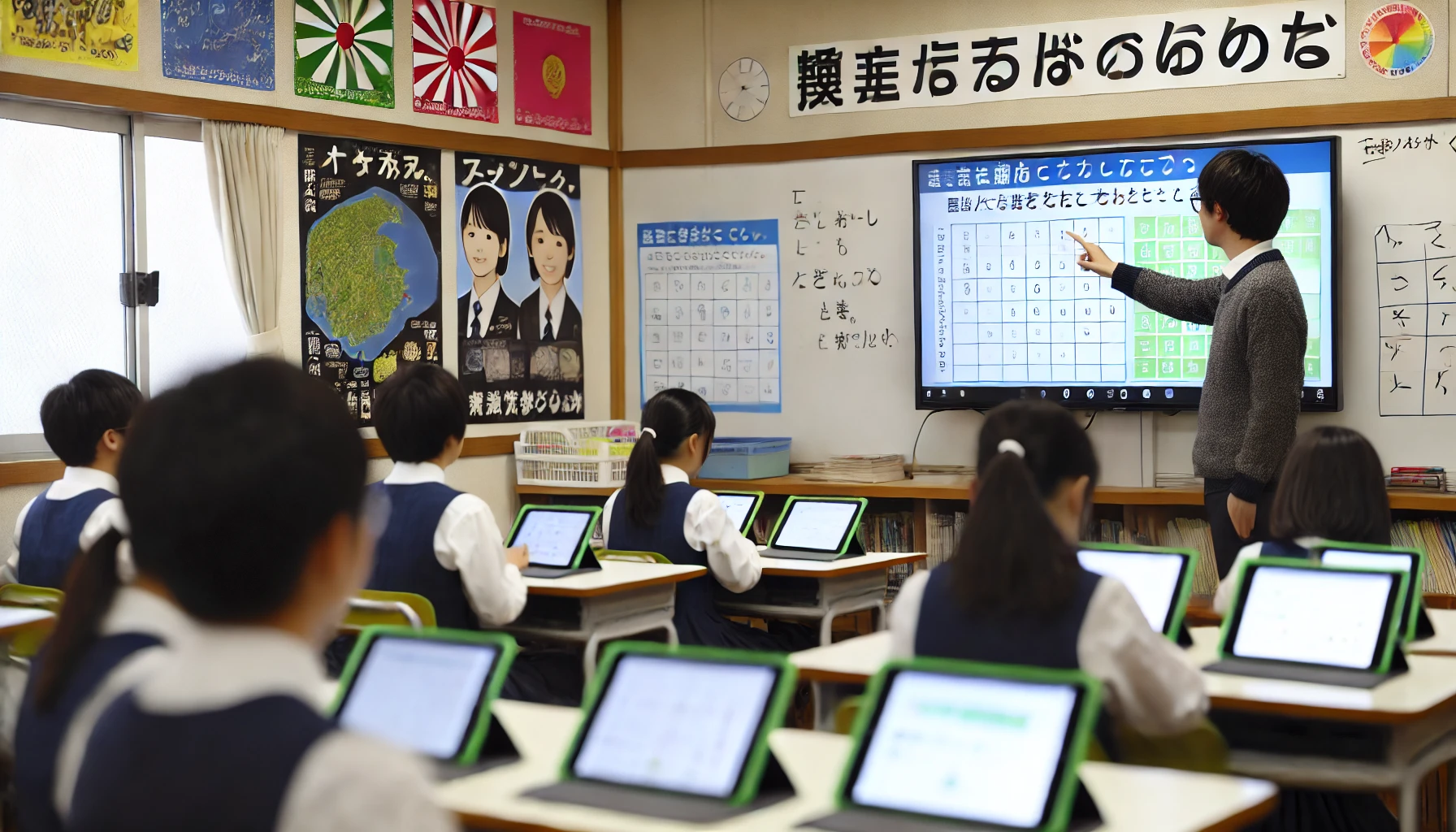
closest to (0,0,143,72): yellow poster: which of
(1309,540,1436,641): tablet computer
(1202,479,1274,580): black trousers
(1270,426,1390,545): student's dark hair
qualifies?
(1202,479,1274,580): black trousers

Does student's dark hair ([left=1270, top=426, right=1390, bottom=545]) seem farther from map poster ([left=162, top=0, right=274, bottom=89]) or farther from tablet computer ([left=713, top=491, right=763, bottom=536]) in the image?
map poster ([left=162, top=0, right=274, bottom=89])

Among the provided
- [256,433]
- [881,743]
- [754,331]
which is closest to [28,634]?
[881,743]

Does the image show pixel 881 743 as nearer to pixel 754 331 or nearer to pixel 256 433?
pixel 256 433

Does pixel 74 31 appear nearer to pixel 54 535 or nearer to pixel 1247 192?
pixel 54 535

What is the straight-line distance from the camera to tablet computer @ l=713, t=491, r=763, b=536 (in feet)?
14.7

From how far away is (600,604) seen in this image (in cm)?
367

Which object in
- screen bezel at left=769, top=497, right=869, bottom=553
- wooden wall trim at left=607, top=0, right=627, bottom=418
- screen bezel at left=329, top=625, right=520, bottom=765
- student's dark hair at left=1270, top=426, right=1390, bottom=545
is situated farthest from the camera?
wooden wall trim at left=607, top=0, right=627, bottom=418

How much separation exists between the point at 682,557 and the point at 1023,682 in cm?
248

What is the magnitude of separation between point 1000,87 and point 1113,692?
13.0 feet

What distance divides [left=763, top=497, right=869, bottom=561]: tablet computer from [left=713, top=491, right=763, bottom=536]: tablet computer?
9cm

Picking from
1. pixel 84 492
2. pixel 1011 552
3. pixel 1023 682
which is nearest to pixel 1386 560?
pixel 1011 552

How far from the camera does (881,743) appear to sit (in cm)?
168

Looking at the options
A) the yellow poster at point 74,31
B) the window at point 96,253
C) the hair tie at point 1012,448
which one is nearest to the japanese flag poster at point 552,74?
the window at point 96,253

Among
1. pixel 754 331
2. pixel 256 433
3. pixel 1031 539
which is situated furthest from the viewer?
pixel 754 331
